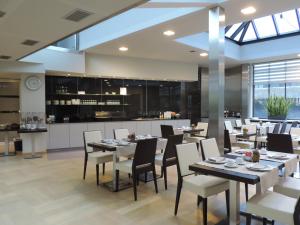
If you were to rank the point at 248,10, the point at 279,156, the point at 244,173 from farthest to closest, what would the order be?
the point at 248,10 → the point at 279,156 → the point at 244,173

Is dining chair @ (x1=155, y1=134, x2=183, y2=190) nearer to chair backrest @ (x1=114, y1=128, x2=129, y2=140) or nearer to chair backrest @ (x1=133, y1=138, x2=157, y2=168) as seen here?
chair backrest @ (x1=133, y1=138, x2=157, y2=168)

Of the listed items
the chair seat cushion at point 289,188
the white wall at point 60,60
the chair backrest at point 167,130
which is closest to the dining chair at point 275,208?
the chair seat cushion at point 289,188

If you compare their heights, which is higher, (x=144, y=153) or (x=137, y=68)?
(x=137, y=68)

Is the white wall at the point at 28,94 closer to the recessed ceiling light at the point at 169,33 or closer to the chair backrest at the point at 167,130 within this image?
the chair backrest at the point at 167,130

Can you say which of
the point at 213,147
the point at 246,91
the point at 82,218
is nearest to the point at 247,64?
the point at 246,91

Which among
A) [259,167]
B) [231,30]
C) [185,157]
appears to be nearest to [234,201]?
[259,167]

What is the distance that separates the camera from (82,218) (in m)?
3.32

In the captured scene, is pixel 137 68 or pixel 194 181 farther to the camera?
pixel 137 68

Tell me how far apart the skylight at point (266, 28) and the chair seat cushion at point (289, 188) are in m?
6.59

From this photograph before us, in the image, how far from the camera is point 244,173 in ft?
8.90

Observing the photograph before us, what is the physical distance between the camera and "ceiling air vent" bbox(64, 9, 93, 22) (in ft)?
→ 11.1

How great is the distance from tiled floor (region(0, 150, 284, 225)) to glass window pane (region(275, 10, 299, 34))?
6447 millimetres

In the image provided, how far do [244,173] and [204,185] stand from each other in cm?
56

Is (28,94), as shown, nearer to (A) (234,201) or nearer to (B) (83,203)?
(B) (83,203)
